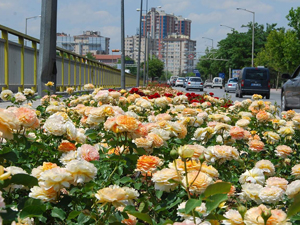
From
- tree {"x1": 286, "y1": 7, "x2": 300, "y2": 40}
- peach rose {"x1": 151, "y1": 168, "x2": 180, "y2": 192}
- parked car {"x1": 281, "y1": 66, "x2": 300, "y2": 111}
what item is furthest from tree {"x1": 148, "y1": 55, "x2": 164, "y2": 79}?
peach rose {"x1": 151, "y1": 168, "x2": 180, "y2": 192}

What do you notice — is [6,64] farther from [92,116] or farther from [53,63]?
[92,116]

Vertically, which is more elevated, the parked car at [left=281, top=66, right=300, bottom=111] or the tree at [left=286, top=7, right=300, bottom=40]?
the tree at [left=286, top=7, right=300, bottom=40]

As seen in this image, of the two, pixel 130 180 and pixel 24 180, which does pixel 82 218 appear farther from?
pixel 130 180

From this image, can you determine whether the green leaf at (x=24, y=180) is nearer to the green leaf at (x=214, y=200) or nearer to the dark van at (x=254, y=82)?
the green leaf at (x=214, y=200)

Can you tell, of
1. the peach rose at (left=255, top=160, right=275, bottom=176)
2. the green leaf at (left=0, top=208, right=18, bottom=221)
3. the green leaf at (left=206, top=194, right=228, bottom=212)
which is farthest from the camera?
the peach rose at (left=255, top=160, right=275, bottom=176)

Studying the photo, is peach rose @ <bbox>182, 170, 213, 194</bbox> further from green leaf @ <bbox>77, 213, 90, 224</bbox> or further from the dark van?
the dark van

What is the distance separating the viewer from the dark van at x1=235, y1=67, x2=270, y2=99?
30.6 m

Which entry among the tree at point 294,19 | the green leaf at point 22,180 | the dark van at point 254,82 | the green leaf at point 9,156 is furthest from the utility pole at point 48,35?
the tree at point 294,19

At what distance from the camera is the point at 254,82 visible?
3088 centimetres

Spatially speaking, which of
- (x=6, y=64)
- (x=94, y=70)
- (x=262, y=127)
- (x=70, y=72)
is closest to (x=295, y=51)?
(x=94, y=70)

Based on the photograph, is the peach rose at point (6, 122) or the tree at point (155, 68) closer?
the peach rose at point (6, 122)

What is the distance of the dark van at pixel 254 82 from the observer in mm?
30641

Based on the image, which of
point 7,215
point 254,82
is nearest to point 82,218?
point 7,215

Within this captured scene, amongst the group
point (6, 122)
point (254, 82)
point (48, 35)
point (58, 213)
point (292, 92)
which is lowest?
point (58, 213)
